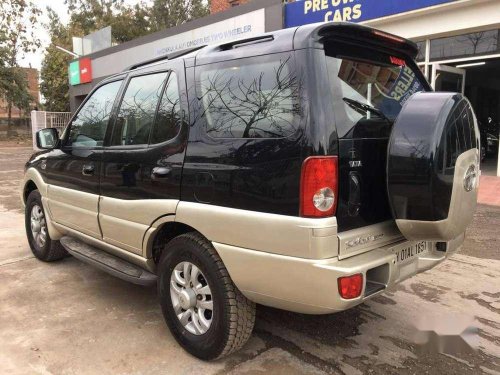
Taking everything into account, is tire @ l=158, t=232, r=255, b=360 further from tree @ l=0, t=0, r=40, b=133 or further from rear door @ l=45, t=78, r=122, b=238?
tree @ l=0, t=0, r=40, b=133

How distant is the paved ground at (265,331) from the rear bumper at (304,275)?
619 mm

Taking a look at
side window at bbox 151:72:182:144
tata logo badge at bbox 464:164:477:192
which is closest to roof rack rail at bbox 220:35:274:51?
side window at bbox 151:72:182:144

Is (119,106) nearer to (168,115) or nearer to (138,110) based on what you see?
(138,110)

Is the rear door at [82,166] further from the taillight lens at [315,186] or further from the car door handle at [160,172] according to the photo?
the taillight lens at [315,186]

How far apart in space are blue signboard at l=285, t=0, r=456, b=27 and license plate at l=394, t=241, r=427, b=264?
326 inches

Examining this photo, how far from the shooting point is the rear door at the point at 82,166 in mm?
3797

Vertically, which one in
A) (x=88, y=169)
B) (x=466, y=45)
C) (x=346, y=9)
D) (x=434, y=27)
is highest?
(x=346, y=9)

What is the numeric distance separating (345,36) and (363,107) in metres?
0.43

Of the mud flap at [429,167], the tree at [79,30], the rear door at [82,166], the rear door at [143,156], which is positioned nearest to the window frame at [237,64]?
the rear door at [143,156]

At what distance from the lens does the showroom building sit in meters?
A: 9.52

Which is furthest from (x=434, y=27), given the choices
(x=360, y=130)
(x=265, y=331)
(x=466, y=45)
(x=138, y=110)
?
(x=265, y=331)

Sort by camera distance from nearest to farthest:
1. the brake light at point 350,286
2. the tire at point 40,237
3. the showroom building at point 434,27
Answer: the brake light at point 350,286
the tire at point 40,237
the showroom building at point 434,27

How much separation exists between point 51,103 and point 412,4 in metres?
31.9

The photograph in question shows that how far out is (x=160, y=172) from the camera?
304cm
